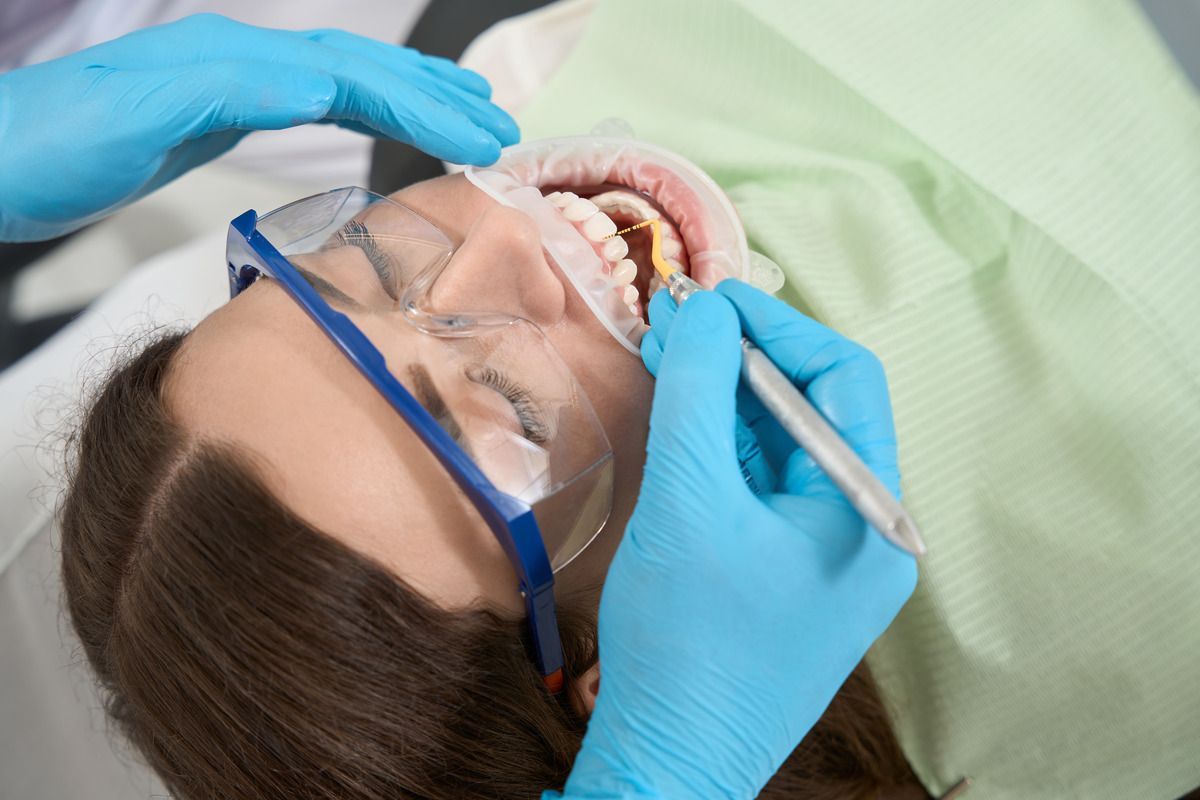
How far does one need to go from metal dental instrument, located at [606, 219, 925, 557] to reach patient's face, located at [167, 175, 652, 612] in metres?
0.20

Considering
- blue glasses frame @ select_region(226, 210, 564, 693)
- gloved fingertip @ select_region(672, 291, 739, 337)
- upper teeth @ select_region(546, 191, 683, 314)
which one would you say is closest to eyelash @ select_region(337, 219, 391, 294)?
blue glasses frame @ select_region(226, 210, 564, 693)

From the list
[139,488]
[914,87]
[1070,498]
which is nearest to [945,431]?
[1070,498]

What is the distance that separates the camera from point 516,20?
5.57 feet

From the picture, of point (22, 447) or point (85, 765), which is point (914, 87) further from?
point (85, 765)

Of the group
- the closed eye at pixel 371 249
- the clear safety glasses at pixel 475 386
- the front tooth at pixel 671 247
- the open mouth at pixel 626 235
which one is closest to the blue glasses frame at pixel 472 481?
the clear safety glasses at pixel 475 386

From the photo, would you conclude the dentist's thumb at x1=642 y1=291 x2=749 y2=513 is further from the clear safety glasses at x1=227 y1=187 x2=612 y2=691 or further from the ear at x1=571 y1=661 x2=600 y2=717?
the ear at x1=571 y1=661 x2=600 y2=717

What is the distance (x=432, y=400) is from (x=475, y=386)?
0.18ft

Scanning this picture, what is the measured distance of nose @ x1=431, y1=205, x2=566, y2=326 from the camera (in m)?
1.05

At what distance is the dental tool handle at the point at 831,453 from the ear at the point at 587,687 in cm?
42

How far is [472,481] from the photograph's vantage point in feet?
→ 2.98

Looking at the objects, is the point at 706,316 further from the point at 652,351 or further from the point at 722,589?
the point at 722,589

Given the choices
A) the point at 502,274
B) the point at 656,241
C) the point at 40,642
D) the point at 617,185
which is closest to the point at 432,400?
the point at 502,274

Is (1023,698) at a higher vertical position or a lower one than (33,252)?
lower

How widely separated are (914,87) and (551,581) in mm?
853
